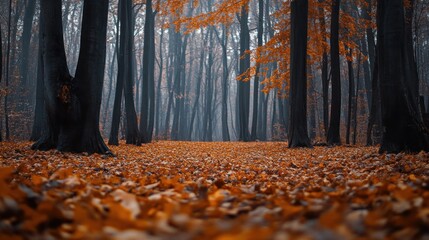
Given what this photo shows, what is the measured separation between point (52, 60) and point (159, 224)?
717 centimetres

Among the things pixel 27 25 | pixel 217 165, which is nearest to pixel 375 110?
pixel 217 165

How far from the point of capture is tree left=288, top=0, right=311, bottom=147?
10570 mm

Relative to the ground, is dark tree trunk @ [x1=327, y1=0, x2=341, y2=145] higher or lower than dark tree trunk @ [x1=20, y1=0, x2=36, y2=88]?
lower

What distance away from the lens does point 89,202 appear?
72.6 inches

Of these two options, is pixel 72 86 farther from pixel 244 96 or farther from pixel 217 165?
pixel 244 96

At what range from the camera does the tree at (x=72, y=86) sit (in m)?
7.24

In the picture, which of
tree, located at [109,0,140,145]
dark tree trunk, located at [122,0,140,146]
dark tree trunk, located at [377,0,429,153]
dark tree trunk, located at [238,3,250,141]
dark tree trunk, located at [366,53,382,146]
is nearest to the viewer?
dark tree trunk, located at [377,0,429,153]

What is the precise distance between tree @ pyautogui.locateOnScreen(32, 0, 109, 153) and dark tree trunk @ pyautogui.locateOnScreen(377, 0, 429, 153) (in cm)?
607

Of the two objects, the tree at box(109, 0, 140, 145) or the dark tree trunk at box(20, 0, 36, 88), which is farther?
the dark tree trunk at box(20, 0, 36, 88)

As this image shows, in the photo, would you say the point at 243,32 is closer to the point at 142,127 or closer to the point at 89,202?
the point at 142,127

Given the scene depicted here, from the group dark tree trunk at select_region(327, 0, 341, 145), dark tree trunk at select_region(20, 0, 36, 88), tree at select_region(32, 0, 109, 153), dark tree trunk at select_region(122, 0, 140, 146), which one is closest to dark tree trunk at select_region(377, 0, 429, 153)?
dark tree trunk at select_region(327, 0, 341, 145)

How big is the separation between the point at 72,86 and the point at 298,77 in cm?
677

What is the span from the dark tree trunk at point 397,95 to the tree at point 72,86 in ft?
19.9

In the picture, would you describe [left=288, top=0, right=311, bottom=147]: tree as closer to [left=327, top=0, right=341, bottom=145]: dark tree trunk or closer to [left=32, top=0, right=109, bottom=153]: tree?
[left=327, top=0, right=341, bottom=145]: dark tree trunk
